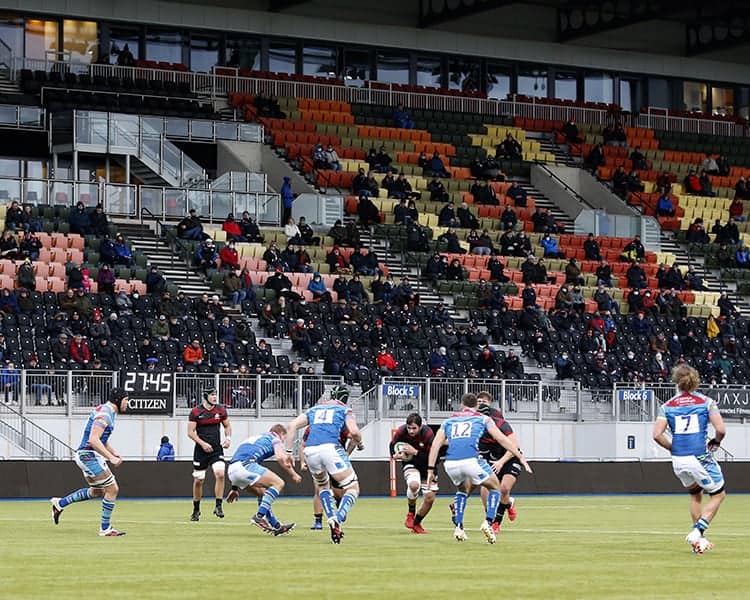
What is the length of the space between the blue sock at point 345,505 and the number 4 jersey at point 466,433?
50.3 inches

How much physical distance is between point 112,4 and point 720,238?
2351cm

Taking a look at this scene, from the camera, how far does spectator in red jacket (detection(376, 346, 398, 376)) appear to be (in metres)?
42.9

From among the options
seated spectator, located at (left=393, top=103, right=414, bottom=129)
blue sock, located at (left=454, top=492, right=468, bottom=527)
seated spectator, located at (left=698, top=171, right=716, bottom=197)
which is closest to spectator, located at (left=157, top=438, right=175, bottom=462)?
blue sock, located at (left=454, top=492, right=468, bottom=527)

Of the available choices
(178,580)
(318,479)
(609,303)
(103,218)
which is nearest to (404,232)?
(609,303)

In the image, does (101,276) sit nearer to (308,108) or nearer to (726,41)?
(308,108)

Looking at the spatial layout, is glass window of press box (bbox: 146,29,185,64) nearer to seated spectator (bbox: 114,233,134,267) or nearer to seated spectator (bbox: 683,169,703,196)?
seated spectator (bbox: 114,233,134,267)

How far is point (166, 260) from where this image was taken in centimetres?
4809

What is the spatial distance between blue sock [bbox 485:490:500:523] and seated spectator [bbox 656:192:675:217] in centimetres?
4335

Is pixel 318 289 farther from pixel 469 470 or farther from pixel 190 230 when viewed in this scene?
pixel 469 470

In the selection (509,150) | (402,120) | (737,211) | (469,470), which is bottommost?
(469,470)

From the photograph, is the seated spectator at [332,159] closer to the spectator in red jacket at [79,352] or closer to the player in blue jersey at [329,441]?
the spectator in red jacket at [79,352]

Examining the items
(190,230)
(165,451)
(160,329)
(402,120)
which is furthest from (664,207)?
(165,451)

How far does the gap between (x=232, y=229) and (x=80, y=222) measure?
527 centimetres

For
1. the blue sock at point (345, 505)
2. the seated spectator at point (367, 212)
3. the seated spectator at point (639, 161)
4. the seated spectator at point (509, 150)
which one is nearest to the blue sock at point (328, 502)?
the blue sock at point (345, 505)
